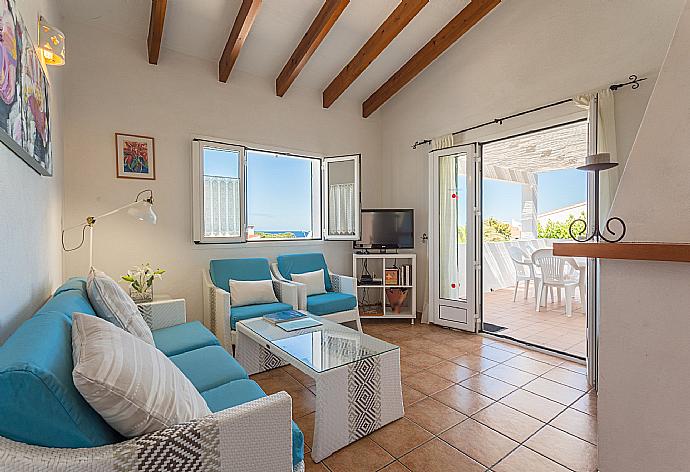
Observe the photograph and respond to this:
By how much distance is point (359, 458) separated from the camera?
1839 mm

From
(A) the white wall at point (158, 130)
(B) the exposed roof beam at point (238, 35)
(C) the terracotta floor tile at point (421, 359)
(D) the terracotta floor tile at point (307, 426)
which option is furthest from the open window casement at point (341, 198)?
(D) the terracotta floor tile at point (307, 426)

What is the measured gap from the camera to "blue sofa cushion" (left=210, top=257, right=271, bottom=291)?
11.6 ft

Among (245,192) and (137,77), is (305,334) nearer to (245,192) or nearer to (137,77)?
(245,192)

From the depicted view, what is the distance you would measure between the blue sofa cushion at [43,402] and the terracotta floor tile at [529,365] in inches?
119

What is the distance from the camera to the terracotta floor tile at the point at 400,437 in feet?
6.28

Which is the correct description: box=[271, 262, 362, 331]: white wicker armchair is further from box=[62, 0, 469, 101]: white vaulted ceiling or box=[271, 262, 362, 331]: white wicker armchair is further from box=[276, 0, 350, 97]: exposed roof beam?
box=[62, 0, 469, 101]: white vaulted ceiling

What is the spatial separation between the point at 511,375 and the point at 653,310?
5.12ft

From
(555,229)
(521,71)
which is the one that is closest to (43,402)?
(521,71)

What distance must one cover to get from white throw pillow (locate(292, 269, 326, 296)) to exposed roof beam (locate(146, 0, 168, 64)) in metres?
2.59

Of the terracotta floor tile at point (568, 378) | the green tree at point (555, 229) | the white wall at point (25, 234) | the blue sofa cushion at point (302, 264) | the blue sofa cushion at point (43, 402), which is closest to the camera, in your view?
the blue sofa cushion at point (43, 402)

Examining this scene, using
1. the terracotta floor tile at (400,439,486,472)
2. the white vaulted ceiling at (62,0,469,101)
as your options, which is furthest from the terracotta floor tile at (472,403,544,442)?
the white vaulted ceiling at (62,0,469,101)

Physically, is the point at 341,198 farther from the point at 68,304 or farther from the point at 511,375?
the point at 68,304

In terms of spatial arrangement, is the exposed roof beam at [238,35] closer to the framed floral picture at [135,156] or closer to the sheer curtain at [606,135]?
the framed floral picture at [135,156]

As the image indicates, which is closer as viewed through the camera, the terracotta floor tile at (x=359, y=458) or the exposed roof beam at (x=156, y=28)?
the terracotta floor tile at (x=359, y=458)
